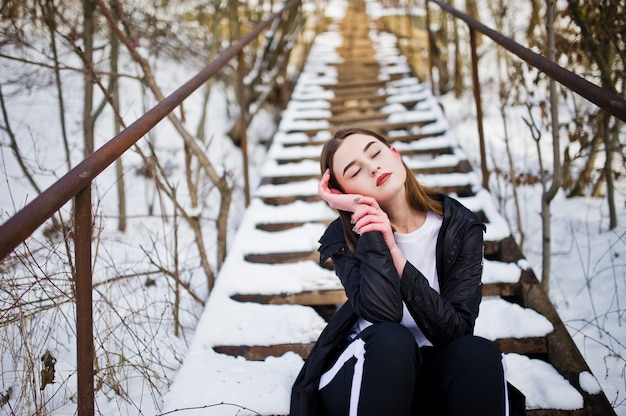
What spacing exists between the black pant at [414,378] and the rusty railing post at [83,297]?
67 centimetres

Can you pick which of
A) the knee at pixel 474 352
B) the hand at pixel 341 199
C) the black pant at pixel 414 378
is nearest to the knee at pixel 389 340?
the black pant at pixel 414 378

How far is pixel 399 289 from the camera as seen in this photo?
1.34m

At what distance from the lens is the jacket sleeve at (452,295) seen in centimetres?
133

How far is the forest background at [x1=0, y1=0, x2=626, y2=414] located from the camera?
6.01 feet

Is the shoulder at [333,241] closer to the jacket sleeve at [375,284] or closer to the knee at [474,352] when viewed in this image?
the jacket sleeve at [375,284]

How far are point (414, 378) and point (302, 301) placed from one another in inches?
44.0

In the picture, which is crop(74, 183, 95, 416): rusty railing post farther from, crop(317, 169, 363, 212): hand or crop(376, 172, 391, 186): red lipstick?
crop(376, 172, 391, 186): red lipstick

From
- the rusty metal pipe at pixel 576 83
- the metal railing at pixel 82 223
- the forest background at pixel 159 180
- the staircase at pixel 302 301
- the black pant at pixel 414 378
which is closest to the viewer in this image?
the metal railing at pixel 82 223

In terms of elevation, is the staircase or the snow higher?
the staircase

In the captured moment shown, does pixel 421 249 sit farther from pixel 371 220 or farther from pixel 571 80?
pixel 571 80

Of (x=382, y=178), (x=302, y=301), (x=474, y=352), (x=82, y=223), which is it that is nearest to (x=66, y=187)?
(x=82, y=223)

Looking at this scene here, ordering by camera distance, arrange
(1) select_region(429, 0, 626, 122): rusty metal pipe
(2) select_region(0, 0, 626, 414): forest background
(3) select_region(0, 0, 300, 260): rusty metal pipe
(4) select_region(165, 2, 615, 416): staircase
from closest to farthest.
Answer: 1. (3) select_region(0, 0, 300, 260): rusty metal pipe
2. (1) select_region(429, 0, 626, 122): rusty metal pipe
3. (4) select_region(165, 2, 615, 416): staircase
4. (2) select_region(0, 0, 626, 414): forest background

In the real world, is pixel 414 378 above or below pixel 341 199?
below

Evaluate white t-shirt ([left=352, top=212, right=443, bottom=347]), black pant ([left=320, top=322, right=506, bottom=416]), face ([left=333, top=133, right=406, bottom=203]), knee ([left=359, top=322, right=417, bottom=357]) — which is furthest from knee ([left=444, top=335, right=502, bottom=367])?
face ([left=333, top=133, right=406, bottom=203])
